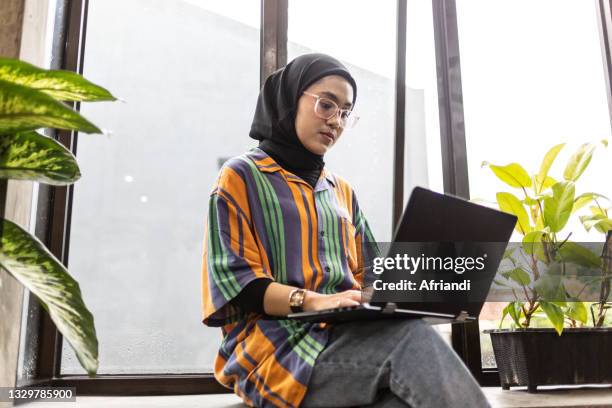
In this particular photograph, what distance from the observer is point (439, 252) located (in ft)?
3.85

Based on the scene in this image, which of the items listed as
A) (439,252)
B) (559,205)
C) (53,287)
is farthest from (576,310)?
(53,287)

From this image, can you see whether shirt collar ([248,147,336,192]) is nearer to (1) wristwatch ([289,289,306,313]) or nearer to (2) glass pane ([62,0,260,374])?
(1) wristwatch ([289,289,306,313])

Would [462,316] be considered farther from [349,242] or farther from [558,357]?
[558,357]

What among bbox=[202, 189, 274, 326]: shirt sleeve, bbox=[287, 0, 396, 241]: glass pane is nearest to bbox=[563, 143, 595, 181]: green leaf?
bbox=[287, 0, 396, 241]: glass pane

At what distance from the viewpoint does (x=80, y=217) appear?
1.79 m

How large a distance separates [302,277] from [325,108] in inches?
17.1

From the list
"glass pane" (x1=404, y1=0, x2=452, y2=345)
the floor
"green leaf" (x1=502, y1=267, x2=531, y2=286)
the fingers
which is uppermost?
"glass pane" (x1=404, y1=0, x2=452, y2=345)

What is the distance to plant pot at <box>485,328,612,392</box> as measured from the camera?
1.74 meters

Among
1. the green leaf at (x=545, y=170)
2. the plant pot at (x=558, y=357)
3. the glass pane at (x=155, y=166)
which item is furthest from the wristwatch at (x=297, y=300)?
the green leaf at (x=545, y=170)

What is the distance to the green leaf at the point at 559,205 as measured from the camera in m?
1.84

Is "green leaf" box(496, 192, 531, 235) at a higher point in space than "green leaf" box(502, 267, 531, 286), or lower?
higher

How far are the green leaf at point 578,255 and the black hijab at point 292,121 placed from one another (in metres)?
0.94

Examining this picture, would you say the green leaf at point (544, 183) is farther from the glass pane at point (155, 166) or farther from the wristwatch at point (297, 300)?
the wristwatch at point (297, 300)

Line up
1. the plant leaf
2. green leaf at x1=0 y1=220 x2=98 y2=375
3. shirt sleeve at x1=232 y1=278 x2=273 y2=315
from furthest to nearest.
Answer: the plant leaf
shirt sleeve at x1=232 y1=278 x2=273 y2=315
green leaf at x1=0 y1=220 x2=98 y2=375
